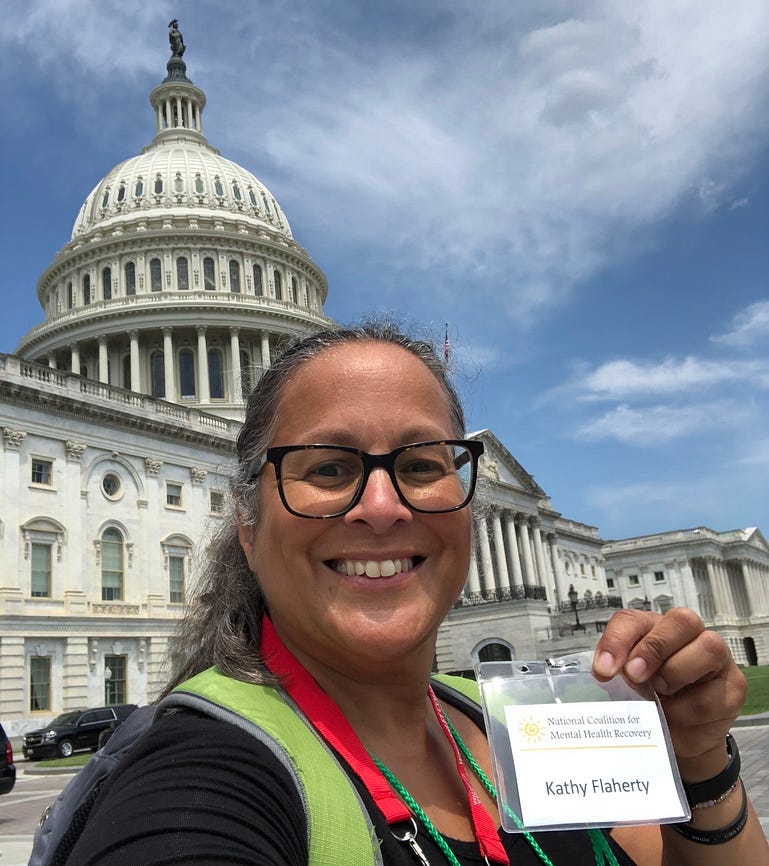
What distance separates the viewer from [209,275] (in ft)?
222

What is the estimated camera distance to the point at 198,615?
2707mm

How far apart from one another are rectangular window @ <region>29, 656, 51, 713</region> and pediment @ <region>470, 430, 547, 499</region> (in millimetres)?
37037

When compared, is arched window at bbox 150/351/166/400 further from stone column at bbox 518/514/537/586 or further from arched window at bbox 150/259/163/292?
stone column at bbox 518/514/537/586

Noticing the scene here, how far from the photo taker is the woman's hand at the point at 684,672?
198 cm

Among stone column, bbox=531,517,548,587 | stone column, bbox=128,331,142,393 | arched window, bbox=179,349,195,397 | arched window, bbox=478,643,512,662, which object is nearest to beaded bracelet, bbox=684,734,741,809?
arched window, bbox=478,643,512,662

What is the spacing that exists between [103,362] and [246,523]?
63.8m

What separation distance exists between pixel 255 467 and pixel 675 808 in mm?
1517

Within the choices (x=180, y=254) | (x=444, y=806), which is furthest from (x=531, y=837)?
(x=180, y=254)

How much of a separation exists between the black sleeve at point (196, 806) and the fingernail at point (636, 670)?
851 millimetres

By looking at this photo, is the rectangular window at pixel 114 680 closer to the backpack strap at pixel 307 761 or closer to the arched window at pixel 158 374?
the arched window at pixel 158 374

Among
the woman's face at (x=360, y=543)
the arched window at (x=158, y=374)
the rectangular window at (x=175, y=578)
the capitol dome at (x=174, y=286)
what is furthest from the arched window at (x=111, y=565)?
the woman's face at (x=360, y=543)

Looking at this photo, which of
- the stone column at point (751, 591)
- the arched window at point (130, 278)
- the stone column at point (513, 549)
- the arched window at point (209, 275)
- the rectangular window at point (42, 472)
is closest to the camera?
the rectangular window at point (42, 472)

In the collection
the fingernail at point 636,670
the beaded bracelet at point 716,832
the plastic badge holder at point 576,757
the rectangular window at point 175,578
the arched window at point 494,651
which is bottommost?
the arched window at point 494,651

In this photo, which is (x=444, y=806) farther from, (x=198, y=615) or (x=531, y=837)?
(x=198, y=615)
